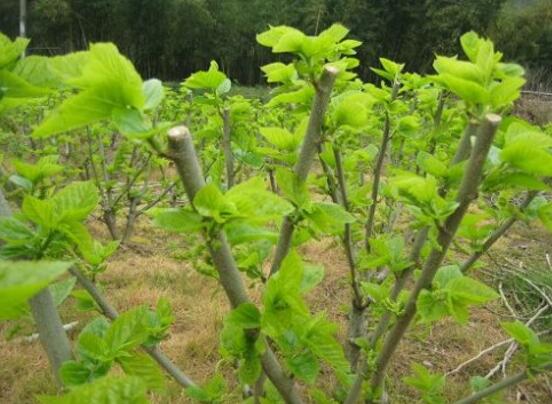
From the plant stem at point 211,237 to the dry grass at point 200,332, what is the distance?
134 centimetres

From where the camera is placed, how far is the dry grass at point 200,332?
8.99 ft

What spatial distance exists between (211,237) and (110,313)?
0.46m

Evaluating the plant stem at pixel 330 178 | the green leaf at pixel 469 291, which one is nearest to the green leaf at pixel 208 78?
the plant stem at pixel 330 178

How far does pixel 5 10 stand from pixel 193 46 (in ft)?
31.1

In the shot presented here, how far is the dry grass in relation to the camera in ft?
8.99

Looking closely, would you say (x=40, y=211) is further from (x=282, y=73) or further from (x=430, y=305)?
(x=430, y=305)

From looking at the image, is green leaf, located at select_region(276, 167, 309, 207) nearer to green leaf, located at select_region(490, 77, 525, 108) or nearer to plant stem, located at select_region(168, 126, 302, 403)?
plant stem, located at select_region(168, 126, 302, 403)

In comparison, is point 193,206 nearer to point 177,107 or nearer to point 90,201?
point 90,201

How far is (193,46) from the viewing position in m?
25.3

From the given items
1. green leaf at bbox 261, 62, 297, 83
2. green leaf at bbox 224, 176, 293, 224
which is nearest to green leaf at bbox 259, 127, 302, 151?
green leaf at bbox 261, 62, 297, 83

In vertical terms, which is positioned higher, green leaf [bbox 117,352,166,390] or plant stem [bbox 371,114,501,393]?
plant stem [bbox 371,114,501,393]

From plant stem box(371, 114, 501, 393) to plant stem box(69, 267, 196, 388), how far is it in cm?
55

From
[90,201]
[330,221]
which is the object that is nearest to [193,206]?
[90,201]

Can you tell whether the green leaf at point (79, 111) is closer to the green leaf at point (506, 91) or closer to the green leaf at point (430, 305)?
the green leaf at point (506, 91)
